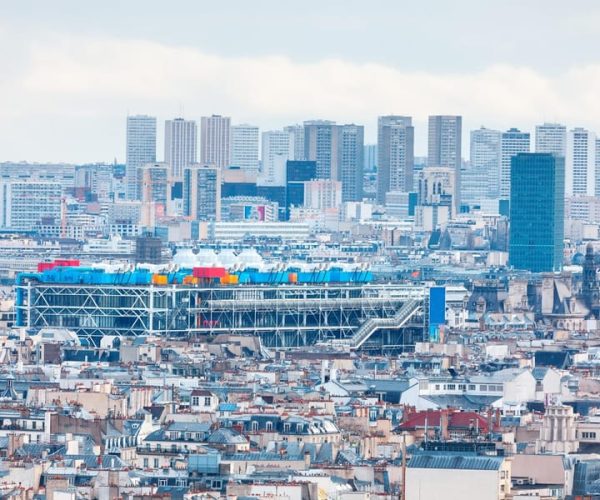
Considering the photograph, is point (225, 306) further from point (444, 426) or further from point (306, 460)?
point (306, 460)

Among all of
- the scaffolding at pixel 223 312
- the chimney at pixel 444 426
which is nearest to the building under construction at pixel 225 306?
the scaffolding at pixel 223 312

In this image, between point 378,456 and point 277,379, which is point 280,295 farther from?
point 378,456

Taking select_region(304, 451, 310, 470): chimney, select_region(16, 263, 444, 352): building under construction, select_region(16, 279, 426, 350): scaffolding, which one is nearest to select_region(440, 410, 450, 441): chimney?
select_region(304, 451, 310, 470): chimney

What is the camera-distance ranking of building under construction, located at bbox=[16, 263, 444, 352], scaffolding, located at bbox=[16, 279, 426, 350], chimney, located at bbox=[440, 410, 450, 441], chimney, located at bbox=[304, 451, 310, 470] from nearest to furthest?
chimney, located at bbox=[304, 451, 310, 470], chimney, located at bbox=[440, 410, 450, 441], scaffolding, located at bbox=[16, 279, 426, 350], building under construction, located at bbox=[16, 263, 444, 352]

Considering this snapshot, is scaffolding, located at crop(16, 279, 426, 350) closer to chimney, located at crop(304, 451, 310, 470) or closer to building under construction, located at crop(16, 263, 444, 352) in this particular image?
building under construction, located at crop(16, 263, 444, 352)

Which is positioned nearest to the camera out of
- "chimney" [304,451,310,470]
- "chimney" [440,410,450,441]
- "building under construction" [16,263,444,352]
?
"chimney" [304,451,310,470]
